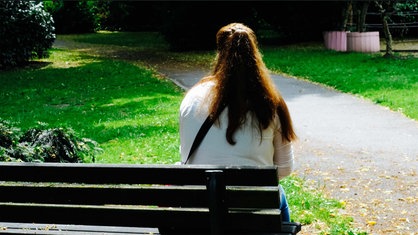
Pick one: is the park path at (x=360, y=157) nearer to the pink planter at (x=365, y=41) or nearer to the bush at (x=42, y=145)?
the bush at (x=42, y=145)

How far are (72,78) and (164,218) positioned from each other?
1537 centimetres

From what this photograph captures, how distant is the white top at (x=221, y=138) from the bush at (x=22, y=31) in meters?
17.7

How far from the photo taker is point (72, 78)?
18.0 metres

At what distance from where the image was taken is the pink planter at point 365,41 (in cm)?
2148

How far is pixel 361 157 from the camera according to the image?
809 cm

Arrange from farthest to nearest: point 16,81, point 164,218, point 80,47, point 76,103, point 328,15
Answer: point 80,47
point 328,15
point 16,81
point 76,103
point 164,218

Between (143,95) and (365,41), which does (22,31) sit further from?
(365,41)

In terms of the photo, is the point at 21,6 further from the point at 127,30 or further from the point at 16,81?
the point at 127,30

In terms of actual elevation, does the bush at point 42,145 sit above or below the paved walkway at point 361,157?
above

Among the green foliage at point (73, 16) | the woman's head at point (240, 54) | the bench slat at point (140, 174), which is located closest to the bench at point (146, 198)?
the bench slat at point (140, 174)

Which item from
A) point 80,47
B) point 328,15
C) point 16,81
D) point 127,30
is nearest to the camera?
point 16,81

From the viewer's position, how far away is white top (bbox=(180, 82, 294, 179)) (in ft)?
11.0

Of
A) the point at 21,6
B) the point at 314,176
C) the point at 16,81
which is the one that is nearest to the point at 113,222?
the point at 314,176

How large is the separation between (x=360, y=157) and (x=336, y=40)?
15477mm
